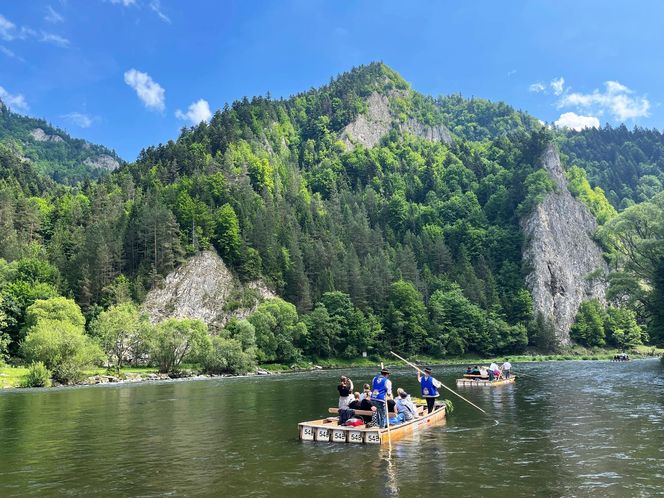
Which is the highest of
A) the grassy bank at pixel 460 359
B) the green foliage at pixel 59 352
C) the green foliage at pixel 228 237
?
the green foliage at pixel 228 237

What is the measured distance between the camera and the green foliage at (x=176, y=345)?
102 metres

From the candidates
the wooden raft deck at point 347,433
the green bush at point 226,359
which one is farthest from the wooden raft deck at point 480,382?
the green bush at point 226,359

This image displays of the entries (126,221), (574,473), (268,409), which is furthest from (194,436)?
(126,221)

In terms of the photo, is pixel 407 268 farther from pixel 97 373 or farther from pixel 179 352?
pixel 97 373

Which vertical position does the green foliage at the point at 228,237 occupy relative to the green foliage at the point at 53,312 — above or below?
above

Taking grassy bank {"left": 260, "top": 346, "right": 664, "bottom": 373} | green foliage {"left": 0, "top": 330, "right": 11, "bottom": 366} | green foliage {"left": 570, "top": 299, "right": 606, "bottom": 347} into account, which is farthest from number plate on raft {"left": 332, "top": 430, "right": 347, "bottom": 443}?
green foliage {"left": 570, "top": 299, "right": 606, "bottom": 347}

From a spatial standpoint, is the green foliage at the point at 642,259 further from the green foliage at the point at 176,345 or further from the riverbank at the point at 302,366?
the green foliage at the point at 176,345

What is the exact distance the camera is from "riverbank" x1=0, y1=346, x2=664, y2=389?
86438mm

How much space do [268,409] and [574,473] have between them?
2924 centimetres

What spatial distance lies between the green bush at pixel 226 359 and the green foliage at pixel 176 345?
167cm

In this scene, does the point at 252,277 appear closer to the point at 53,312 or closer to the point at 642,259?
the point at 53,312

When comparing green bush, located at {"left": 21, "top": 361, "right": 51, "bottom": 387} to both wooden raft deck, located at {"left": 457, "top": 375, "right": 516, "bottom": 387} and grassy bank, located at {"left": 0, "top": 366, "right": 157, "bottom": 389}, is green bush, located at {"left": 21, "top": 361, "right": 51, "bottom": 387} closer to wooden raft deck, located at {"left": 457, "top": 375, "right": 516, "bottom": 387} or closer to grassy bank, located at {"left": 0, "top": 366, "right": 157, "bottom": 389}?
grassy bank, located at {"left": 0, "top": 366, "right": 157, "bottom": 389}

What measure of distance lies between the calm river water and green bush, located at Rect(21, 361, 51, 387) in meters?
34.3

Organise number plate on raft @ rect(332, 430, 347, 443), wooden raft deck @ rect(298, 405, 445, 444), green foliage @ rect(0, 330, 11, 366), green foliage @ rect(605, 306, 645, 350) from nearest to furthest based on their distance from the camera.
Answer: wooden raft deck @ rect(298, 405, 445, 444)
number plate on raft @ rect(332, 430, 347, 443)
green foliage @ rect(0, 330, 11, 366)
green foliage @ rect(605, 306, 645, 350)
